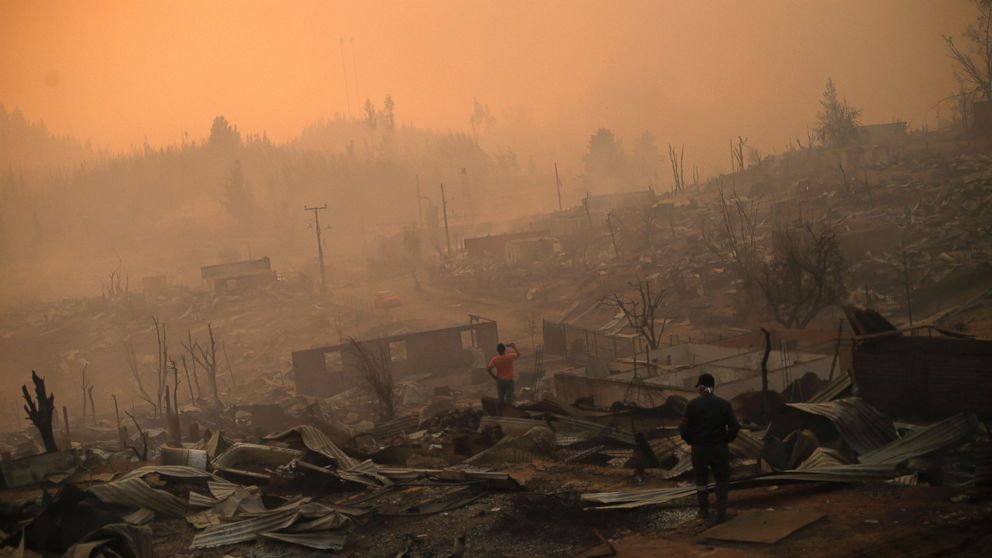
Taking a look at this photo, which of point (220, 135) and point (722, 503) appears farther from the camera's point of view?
point (220, 135)

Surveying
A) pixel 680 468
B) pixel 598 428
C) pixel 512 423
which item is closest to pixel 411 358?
pixel 512 423

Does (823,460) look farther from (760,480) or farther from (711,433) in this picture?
(711,433)

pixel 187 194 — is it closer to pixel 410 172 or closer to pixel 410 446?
pixel 410 172

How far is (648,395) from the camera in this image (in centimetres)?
1291

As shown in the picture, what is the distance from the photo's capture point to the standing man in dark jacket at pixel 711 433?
6.64m

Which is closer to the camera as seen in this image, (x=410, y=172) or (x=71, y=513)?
(x=71, y=513)

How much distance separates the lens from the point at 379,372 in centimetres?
2392

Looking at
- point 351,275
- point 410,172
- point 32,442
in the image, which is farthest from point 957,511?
point 410,172

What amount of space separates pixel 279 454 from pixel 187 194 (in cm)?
9112

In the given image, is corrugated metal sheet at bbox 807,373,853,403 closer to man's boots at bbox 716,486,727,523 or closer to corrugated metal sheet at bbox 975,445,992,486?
corrugated metal sheet at bbox 975,445,992,486

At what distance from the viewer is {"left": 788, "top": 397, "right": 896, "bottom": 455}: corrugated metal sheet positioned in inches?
Result: 332

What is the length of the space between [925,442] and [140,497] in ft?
26.4

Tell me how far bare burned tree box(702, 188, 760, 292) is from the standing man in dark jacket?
21504 mm

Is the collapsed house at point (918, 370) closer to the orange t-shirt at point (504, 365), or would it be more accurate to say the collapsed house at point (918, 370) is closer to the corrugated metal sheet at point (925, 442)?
the corrugated metal sheet at point (925, 442)
